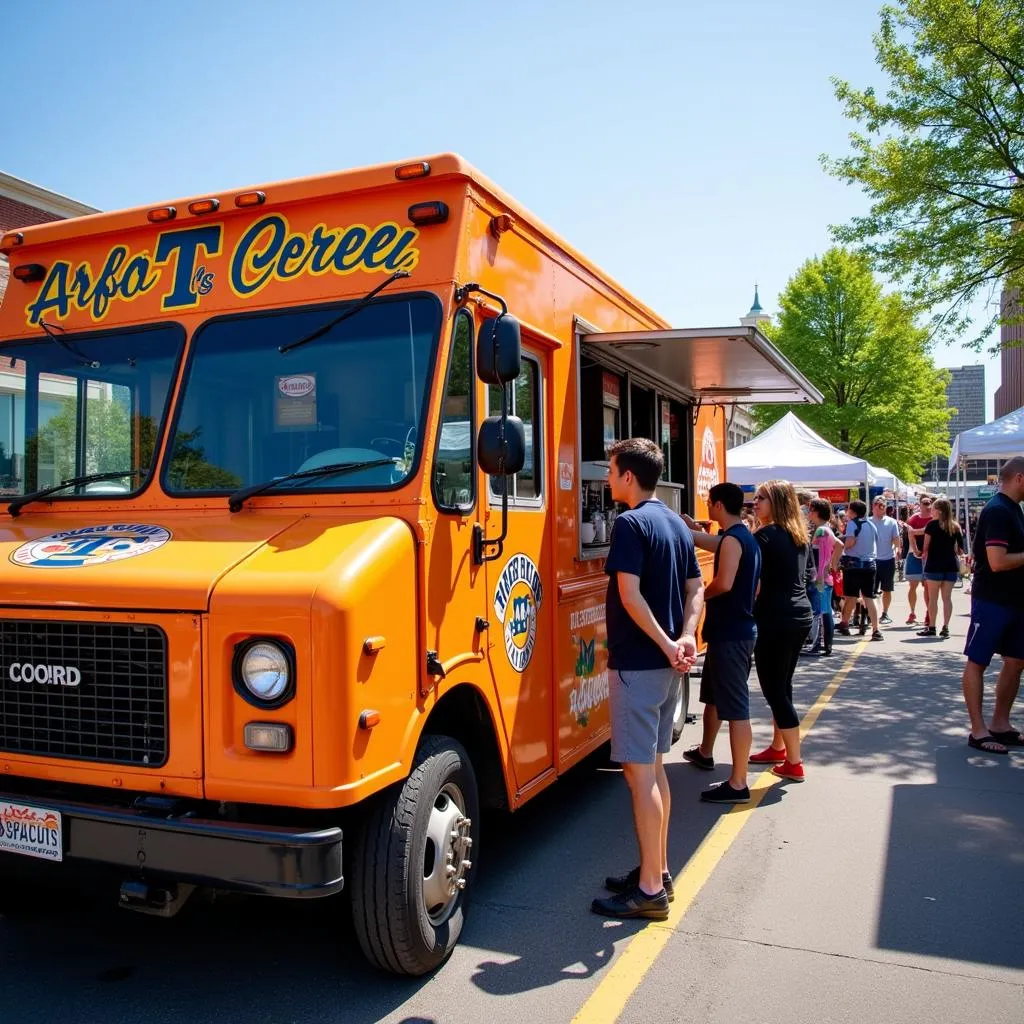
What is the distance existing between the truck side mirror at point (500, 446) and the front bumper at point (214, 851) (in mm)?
1416

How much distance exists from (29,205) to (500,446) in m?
19.6

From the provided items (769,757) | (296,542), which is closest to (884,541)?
(769,757)

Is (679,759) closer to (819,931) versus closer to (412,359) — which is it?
(819,931)

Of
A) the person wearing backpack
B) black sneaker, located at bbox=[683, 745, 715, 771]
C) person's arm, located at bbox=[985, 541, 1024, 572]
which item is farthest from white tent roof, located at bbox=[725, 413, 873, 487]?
black sneaker, located at bbox=[683, 745, 715, 771]

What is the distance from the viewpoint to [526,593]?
448 cm

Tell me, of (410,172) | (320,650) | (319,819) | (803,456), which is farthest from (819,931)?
(803,456)

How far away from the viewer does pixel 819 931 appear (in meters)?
4.02

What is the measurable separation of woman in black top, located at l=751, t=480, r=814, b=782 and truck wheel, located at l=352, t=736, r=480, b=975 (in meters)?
2.91

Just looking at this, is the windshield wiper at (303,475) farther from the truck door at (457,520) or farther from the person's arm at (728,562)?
the person's arm at (728,562)

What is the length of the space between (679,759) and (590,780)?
860 millimetres

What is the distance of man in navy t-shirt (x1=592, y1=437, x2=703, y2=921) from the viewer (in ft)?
13.0

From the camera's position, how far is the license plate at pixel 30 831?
3162 mm

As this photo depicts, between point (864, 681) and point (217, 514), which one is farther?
point (864, 681)

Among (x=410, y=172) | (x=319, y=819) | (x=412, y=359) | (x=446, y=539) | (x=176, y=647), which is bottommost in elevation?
(x=319, y=819)
